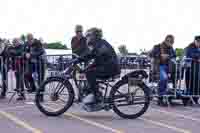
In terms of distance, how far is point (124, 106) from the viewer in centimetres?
779

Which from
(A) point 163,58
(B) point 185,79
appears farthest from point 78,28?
(B) point 185,79

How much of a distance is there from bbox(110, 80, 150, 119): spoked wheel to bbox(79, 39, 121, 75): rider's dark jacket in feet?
1.18

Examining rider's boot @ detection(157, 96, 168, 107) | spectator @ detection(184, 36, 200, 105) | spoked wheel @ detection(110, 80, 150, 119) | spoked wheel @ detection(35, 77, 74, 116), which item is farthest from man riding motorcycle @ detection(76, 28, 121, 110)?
spectator @ detection(184, 36, 200, 105)

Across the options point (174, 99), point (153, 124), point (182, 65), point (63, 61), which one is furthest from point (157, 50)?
point (153, 124)

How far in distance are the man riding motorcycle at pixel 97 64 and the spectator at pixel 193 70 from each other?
260 centimetres

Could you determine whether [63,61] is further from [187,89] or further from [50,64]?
[187,89]

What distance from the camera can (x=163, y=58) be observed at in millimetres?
9586

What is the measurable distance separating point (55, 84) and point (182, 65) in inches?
128

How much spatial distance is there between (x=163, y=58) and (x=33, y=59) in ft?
10.6

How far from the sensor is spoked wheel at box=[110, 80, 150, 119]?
774 centimetres

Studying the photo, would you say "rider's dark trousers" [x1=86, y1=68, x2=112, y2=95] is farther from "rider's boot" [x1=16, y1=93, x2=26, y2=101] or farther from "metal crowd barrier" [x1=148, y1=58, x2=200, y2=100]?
"rider's boot" [x1=16, y1=93, x2=26, y2=101]

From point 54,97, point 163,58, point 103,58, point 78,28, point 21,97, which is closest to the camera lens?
point 103,58

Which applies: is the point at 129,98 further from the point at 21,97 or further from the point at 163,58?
the point at 21,97

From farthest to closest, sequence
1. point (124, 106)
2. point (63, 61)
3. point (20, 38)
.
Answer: point (20, 38)
point (63, 61)
point (124, 106)
